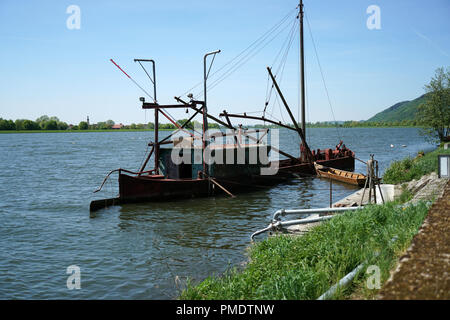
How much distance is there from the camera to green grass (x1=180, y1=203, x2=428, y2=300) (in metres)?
5.59

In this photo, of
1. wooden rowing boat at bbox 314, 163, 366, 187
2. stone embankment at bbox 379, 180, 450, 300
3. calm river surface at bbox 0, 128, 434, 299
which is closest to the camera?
stone embankment at bbox 379, 180, 450, 300

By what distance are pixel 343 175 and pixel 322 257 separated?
18366 mm

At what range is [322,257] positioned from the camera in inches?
271

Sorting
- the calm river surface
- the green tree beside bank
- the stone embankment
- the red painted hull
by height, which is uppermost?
the green tree beside bank

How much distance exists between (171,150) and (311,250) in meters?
13.7

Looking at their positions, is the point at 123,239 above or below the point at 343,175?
below

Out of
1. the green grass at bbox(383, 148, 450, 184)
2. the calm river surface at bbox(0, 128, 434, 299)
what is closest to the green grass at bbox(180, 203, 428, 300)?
the calm river surface at bbox(0, 128, 434, 299)

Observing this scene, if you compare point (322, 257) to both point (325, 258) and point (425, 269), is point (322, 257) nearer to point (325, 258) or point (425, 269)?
point (325, 258)

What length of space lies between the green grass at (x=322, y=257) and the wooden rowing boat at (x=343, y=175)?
14.5 m

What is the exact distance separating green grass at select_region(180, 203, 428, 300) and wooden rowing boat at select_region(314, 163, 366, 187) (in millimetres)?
14471

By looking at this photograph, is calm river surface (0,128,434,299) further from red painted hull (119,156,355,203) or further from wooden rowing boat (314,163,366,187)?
wooden rowing boat (314,163,366,187)

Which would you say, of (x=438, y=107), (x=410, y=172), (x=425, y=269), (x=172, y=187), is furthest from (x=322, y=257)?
Answer: (x=438, y=107)

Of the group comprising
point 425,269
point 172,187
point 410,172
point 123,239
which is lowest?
point 123,239
